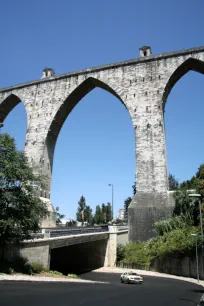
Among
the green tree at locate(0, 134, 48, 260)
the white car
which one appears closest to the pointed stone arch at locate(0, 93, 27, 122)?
the green tree at locate(0, 134, 48, 260)

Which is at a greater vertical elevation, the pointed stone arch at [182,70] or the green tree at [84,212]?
the pointed stone arch at [182,70]

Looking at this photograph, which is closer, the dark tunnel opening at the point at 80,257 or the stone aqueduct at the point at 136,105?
the stone aqueduct at the point at 136,105

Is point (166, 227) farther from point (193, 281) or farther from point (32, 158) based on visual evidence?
point (32, 158)

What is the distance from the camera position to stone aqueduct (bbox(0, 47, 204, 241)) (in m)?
22.5

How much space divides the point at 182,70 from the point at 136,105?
528 centimetres

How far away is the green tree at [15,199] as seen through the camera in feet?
41.9

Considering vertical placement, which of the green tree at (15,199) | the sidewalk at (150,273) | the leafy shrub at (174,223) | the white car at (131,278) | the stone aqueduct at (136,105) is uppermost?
the stone aqueduct at (136,105)

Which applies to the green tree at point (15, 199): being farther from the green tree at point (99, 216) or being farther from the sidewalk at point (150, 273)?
the green tree at point (99, 216)

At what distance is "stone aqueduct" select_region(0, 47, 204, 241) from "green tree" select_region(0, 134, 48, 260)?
10.4m

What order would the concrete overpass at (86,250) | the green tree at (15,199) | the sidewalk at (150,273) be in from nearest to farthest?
the green tree at (15,199) < the sidewalk at (150,273) < the concrete overpass at (86,250)

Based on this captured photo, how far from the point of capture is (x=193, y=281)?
16250 millimetres

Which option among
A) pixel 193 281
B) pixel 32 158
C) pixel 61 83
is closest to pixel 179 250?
pixel 193 281

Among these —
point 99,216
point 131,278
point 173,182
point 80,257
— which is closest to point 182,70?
point 131,278

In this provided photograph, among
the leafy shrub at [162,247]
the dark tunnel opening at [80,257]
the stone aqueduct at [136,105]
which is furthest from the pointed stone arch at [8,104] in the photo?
the leafy shrub at [162,247]
